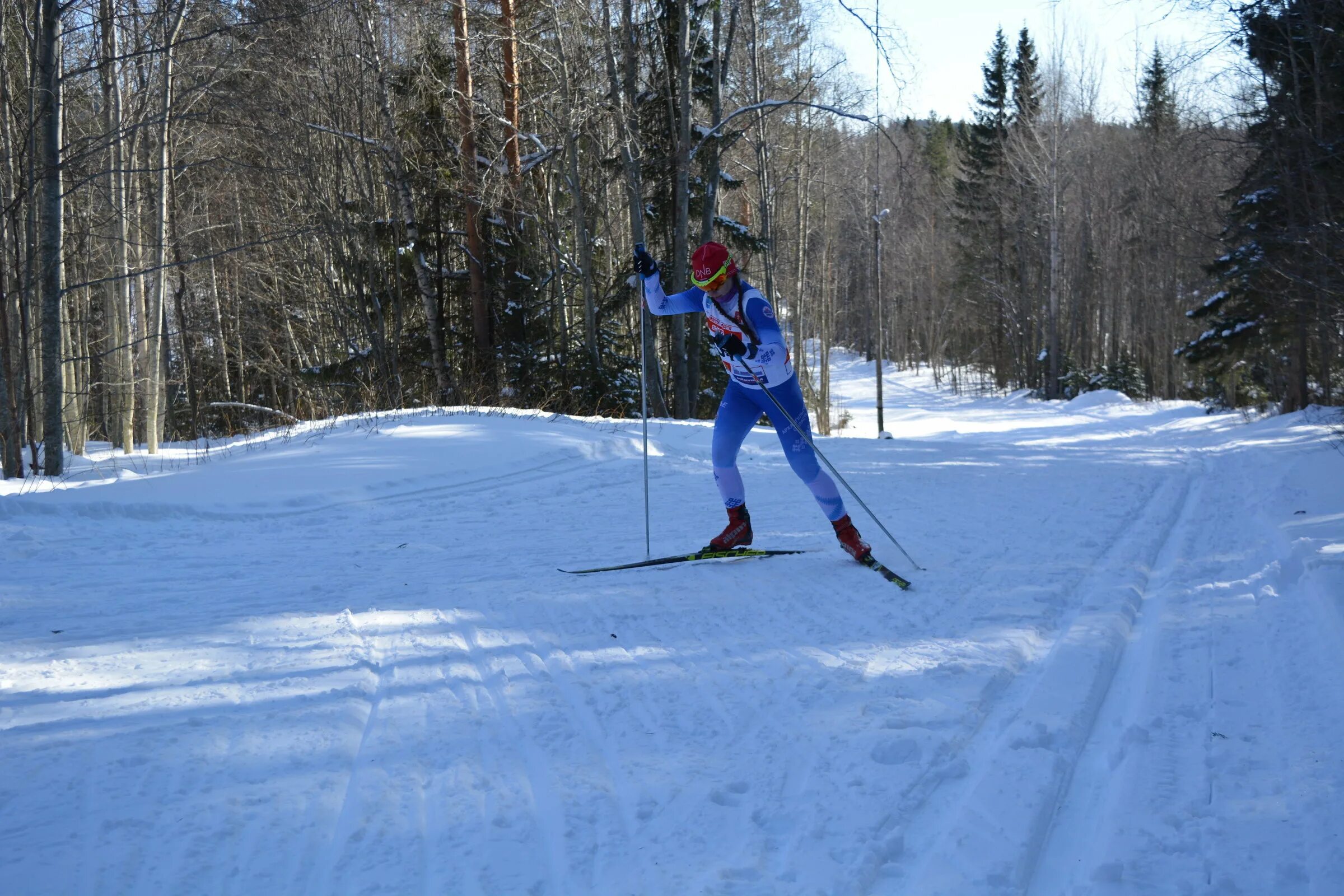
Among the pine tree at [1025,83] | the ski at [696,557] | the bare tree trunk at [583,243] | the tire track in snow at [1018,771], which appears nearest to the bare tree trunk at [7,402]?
the ski at [696,557]

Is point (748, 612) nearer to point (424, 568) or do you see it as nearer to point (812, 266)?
point (424, 568)

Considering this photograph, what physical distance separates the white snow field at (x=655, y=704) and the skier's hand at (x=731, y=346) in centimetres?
148

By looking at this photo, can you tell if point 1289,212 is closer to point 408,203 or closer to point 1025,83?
point 408,203

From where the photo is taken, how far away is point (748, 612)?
5.04 meters

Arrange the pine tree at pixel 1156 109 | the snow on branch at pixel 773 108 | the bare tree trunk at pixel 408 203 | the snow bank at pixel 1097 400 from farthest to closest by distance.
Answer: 1. the pine tree at pixel 1156 109
2. the snow bank at pixel 1097 400
3. the bare tree trunk at pixel 408 203
4. the snow on branch at pixel 773 108

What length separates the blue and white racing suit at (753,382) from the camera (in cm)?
609

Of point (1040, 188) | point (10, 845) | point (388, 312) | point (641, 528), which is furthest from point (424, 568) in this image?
point (1040, 188)

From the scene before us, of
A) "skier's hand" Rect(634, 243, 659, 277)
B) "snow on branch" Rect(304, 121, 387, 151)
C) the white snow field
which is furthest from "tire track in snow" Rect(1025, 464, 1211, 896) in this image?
"snow on branch" Rect(304, 121, 387, 151)

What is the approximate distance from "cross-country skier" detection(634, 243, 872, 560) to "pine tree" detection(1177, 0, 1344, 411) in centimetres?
556

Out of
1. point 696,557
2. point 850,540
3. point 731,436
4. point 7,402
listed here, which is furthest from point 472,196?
point 850,540

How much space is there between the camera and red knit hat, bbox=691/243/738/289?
5.96m

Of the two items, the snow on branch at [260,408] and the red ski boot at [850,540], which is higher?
the snow on branch at [260,408]

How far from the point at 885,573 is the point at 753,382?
5.07ft

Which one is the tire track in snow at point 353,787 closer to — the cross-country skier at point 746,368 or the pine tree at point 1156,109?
the cross-country skier at point 746,368
